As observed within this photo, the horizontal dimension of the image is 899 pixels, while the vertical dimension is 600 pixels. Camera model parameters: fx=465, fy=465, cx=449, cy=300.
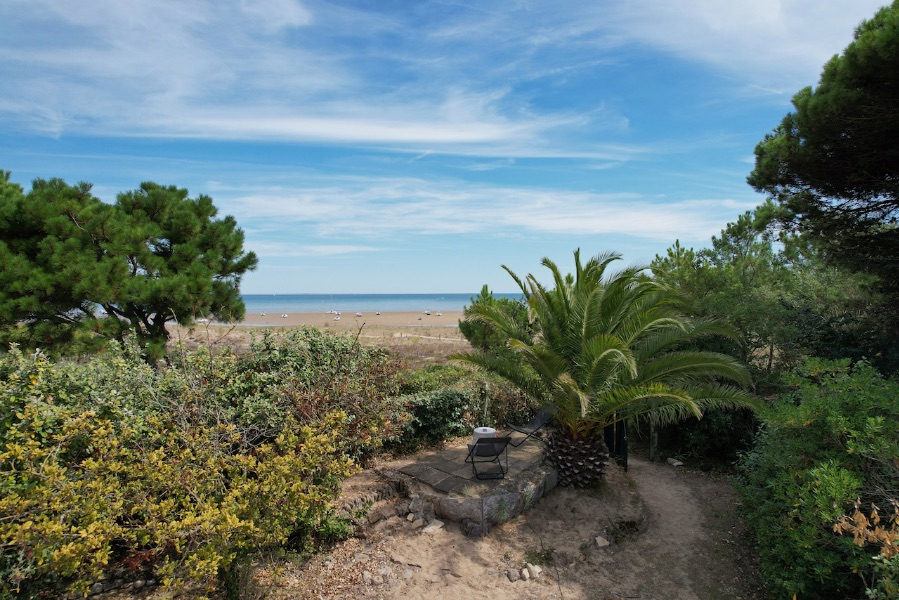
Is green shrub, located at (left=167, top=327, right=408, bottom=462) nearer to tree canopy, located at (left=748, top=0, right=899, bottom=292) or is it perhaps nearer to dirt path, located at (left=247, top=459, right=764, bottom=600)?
dirt path, located at (left=247, top=459, right=764, bottom=600)

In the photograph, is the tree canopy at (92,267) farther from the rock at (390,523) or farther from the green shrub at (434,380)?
the rock at (390,523)

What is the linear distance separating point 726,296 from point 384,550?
8.03 metres

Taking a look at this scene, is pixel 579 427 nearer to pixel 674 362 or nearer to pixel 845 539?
pixel 674 362

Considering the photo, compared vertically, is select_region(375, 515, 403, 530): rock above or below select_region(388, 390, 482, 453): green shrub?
below

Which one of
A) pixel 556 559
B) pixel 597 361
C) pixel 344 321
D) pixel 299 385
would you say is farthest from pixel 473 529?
pixel 344 321

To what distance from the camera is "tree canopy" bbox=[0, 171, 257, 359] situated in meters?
9.06

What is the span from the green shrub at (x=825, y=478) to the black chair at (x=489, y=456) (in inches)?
117

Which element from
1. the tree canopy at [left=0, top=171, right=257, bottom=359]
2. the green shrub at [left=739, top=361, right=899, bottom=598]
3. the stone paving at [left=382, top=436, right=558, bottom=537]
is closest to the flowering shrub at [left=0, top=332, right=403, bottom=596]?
the stone paving at [left=382, top=436, right=558, bottom=537]

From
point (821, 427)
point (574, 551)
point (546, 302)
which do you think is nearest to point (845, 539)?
point (821, 427)

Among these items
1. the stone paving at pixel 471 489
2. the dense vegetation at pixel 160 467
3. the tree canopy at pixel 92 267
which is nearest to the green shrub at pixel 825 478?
the stone paving at pixel 471 489

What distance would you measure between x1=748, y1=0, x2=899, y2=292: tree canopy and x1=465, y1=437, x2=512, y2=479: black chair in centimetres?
681

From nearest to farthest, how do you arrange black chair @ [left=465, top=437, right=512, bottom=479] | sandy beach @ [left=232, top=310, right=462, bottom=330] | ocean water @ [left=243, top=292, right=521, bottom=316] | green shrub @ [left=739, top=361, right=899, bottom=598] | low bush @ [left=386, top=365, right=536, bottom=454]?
green shrub @ [left=739, top=361, right=899, bottom=598] → black chair @ [left=465, top=437, right=512, bottom=479] → low bush @ [left=386, top=365, right=536, bottom=454] → sandy beach @ [left=232, top=310, right=462, bottom=330] → ocean water @ [left=243, top=292, right=521, bottom=316]

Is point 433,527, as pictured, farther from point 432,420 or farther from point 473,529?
point 432,420

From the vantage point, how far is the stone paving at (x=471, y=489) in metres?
5.81
